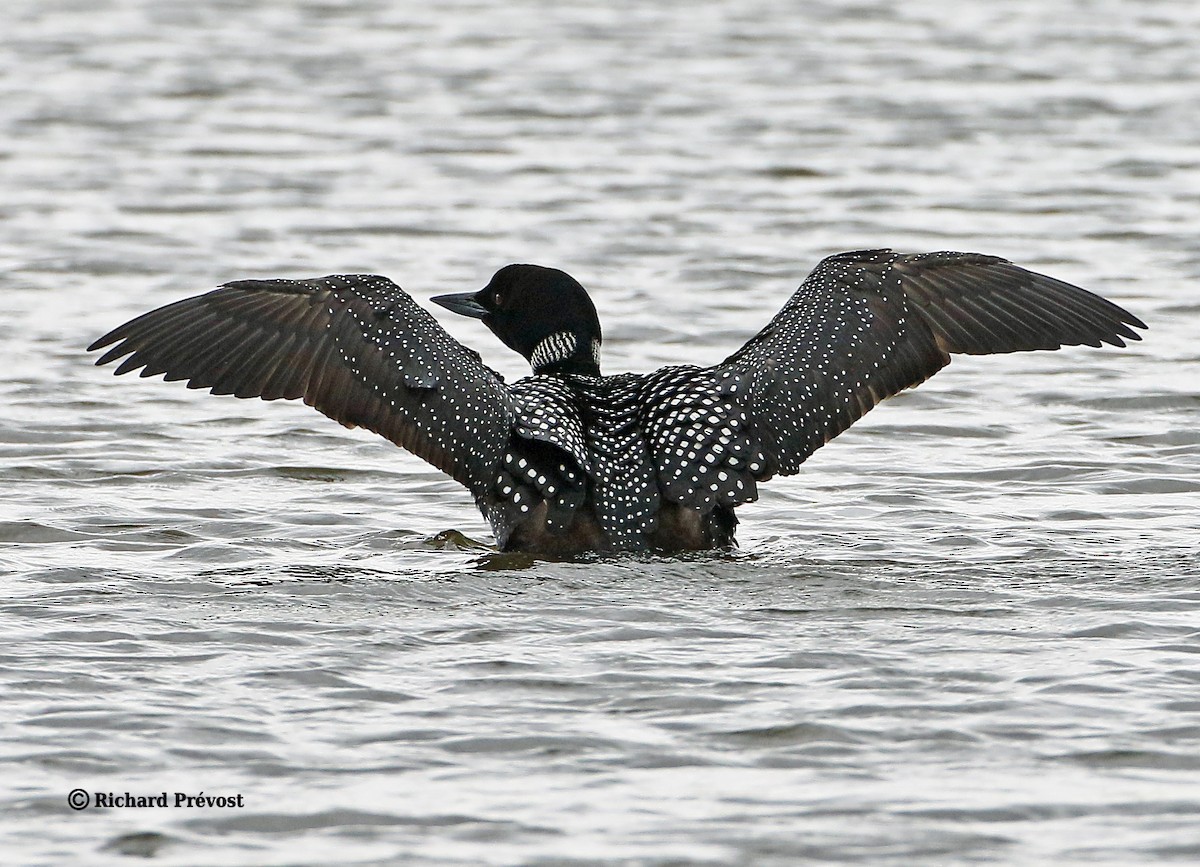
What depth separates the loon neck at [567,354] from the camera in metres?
6.60

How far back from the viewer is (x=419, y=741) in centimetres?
442

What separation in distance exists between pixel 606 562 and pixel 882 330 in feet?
3.91

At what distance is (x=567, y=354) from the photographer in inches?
263

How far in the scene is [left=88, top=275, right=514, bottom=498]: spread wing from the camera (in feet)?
19.9

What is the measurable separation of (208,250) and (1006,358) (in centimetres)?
398

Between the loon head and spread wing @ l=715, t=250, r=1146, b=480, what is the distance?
532mm

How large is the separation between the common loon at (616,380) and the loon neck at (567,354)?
0.02 metres

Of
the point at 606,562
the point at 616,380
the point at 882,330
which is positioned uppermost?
the point at 882,330

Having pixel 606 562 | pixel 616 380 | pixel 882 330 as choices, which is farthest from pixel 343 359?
pixel 882 330

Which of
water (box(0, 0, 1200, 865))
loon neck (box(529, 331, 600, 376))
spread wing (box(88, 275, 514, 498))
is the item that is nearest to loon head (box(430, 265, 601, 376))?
loon neck (box(529, 331, 600, 376))

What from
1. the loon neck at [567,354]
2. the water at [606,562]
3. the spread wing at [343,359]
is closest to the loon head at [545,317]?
the loon neck at [567,354]

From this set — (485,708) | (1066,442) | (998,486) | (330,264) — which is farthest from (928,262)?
(330,264)

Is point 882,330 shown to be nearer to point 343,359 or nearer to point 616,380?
point 616,380

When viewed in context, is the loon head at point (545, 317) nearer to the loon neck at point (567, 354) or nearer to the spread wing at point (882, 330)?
the loon neck at point (567, 354)
